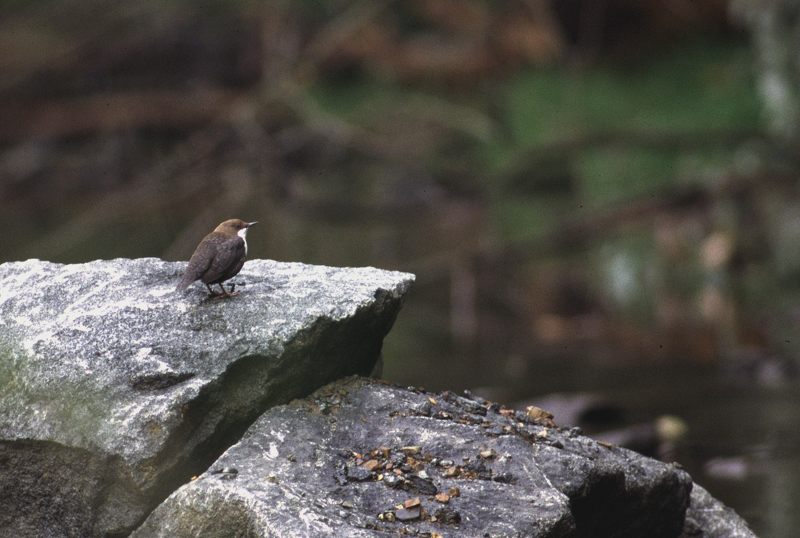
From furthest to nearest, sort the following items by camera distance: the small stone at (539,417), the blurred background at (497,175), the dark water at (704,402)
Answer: the blurred background at (497,175), the dark water at (704,402), the small stone at (539,417)

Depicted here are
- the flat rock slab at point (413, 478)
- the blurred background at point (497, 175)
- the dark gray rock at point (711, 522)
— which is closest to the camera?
the flat rock slab at point (413, 478)

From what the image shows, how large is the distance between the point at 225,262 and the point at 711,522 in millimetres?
1817

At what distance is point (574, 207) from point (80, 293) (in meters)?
9.93

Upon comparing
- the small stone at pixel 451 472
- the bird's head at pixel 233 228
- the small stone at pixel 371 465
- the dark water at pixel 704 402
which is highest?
the bird's head at pixel 233 228

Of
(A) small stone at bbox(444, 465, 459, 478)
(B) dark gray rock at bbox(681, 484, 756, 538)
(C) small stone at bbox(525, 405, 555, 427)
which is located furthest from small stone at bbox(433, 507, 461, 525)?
(B) dark gray rock at bbox(681, 484, 756, 538)

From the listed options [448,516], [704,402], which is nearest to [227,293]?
[448,516]

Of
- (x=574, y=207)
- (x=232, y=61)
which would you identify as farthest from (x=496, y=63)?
(x=232, y=61)

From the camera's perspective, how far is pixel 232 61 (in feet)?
50.8

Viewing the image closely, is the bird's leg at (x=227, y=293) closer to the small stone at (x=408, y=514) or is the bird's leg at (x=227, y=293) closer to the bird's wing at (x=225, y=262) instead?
the bird's wing at (x=225, y=262)

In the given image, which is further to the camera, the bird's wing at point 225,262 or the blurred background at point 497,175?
the blurred background at point 497,175

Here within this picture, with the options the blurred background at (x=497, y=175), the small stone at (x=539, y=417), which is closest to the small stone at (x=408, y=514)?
the small stone at (x=539, y=417)

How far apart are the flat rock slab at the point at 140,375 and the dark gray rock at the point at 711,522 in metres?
1.26

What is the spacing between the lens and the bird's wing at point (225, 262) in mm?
3184

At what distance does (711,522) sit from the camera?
3814mm
